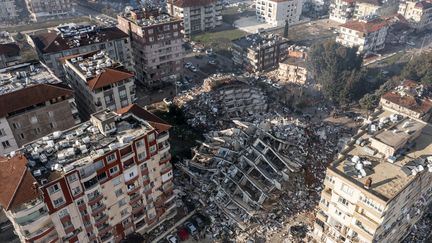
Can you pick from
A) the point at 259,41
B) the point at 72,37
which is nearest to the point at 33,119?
the point at 72,37

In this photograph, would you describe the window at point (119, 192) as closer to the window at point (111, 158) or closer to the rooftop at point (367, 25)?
the window at point (111, 158)

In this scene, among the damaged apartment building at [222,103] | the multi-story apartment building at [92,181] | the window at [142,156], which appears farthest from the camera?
the damaged apartment building at [222,103]

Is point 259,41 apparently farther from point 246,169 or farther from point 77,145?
point 77,145

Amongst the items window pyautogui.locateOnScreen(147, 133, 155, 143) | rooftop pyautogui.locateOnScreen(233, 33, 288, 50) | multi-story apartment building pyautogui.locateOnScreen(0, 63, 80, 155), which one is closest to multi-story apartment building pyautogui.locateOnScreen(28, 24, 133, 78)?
multi-story apartment building pyautogui.locateOnScreen(0, 63, 80, 155)

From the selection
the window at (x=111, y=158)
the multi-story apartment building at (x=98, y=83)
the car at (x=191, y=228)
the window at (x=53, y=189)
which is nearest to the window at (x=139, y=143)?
the window at (x=111, y=158)

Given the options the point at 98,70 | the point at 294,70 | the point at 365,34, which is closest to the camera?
the point at 98,70

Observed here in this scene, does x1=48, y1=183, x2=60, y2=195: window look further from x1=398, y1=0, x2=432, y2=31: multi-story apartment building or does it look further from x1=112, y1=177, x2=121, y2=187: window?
x1=398, y1=0, x2=432, y2=31: multi-story apartment building
